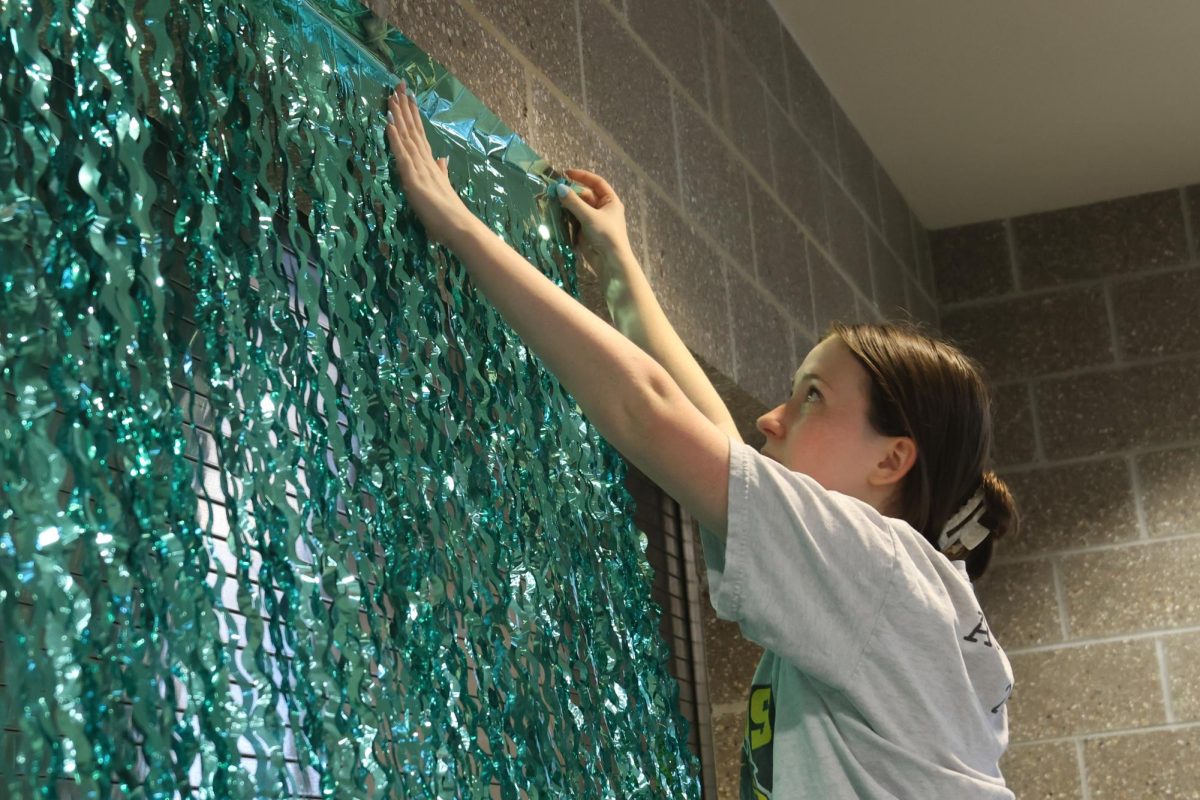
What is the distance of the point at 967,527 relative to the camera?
196 cm

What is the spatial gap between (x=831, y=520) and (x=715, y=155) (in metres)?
1.31

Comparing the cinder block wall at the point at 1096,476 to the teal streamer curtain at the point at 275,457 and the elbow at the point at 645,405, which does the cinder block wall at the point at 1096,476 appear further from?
the elbow at the point at 645,405

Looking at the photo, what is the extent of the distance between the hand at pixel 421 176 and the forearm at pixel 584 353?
0.06 meters

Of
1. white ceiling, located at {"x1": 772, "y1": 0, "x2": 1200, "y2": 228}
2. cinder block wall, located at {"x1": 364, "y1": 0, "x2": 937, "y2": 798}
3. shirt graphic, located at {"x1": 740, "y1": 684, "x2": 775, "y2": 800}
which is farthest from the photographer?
white ceiling, located at {"x1": 772, "y1": 0, "x2": 1200, "y2": 228}

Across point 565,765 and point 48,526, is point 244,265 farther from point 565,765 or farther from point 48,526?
point 565,765

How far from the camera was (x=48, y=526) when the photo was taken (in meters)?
1.00

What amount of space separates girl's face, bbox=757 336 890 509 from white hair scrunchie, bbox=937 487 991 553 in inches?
3.5

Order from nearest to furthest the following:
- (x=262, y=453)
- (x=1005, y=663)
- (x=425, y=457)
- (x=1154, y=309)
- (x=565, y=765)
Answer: (x=262, y=453) → (x=425, y=457) → (x=565, y=765) → (x=1005, y=663) → (x=1154, y=309)

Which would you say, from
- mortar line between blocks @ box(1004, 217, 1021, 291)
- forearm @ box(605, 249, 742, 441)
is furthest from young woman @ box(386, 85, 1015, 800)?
mortar line between blocks @ box(1004, 217, 1021, 291)

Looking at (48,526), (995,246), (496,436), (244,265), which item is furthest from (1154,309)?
(48,526)

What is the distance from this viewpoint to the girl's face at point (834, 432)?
6.16ft

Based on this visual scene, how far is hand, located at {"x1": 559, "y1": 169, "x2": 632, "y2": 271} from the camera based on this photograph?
6.56 feet

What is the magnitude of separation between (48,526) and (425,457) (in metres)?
0.53

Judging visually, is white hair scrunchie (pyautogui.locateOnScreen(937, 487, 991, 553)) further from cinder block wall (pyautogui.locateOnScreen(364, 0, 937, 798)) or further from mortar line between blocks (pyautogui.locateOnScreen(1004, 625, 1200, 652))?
mortar line between blocks (pyautogui.locateOnScreen(1004, 625, 1200, 652))
